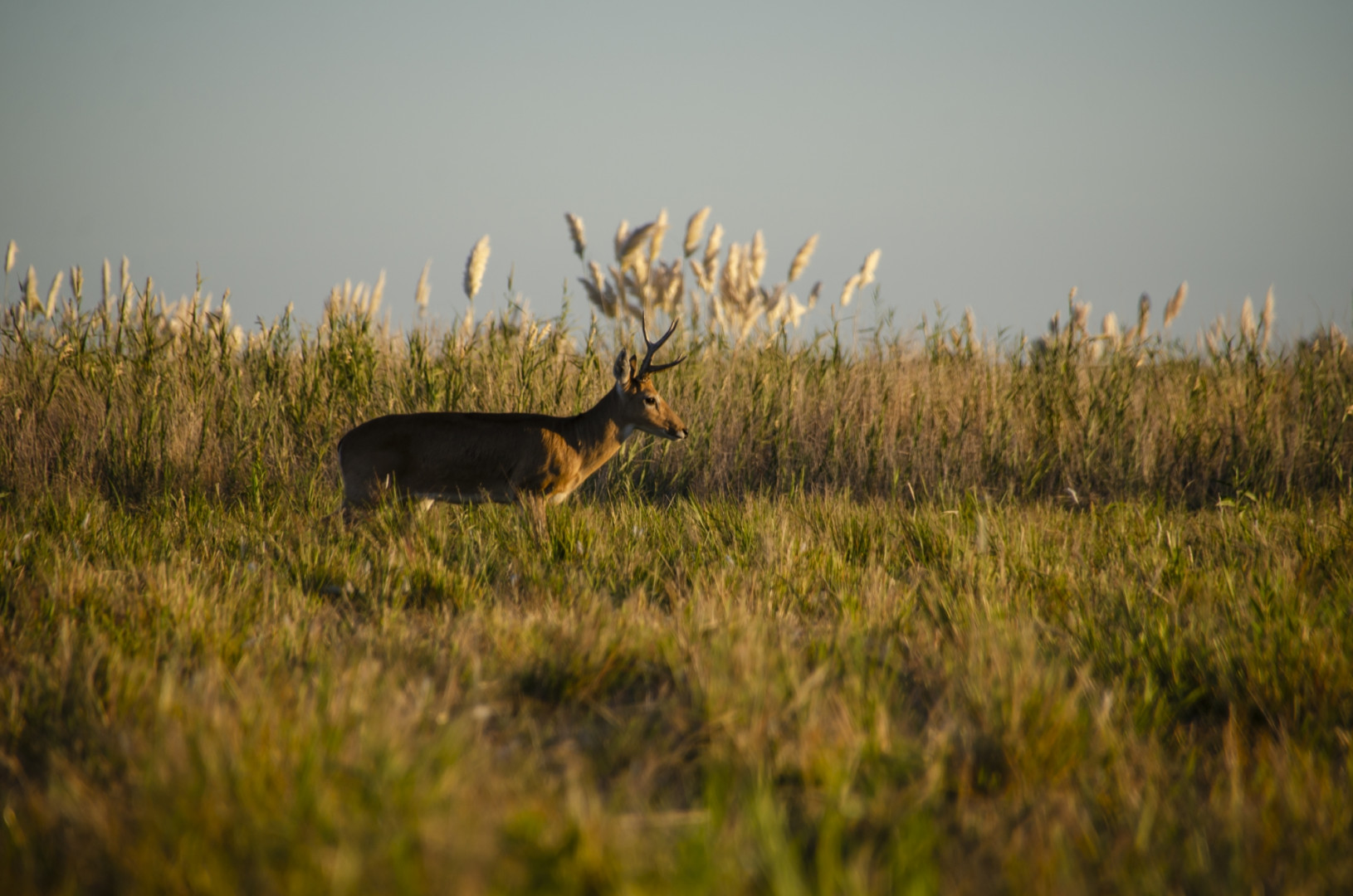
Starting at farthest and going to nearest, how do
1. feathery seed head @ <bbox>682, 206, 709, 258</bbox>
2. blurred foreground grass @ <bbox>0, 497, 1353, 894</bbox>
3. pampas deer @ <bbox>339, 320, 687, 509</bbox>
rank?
feathery seed head @ <bbox>682, 206, 709, 258</bbox> < pampas deer @ <bbox>339, 320, 687, 509</bbox> < blurred foreground grass @ <bbox>0, 497, 1353, 894</bbox>

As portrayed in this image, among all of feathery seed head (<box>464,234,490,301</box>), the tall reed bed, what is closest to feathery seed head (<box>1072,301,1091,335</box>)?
the tall reed bed

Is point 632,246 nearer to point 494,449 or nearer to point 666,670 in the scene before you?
point 494,449

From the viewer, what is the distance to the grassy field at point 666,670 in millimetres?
1456

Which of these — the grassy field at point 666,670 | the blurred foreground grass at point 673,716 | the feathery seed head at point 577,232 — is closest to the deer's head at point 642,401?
the grassy field at point 666,670

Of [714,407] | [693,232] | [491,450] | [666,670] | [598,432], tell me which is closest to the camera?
[666,670]

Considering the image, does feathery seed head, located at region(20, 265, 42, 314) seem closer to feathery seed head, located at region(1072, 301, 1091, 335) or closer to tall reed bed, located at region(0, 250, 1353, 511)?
tall reed bed, located at region(0, 250, 1353, 511)

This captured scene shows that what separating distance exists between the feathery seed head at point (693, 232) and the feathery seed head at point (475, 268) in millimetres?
2723

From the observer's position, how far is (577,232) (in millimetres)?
8961

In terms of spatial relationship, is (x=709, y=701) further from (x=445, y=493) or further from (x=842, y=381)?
(x=842, y=381)

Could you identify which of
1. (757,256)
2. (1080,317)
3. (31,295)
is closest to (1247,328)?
(1080,317)

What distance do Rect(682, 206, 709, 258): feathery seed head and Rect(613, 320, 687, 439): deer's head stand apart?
5683 millimetres

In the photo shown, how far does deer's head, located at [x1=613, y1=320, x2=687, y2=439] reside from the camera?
5.12 m

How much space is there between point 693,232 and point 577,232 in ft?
7.56

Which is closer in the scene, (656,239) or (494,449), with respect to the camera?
(494,449)
